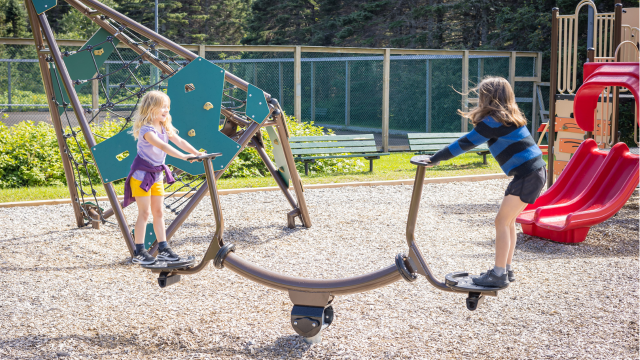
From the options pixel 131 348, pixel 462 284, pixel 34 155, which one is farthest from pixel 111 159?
pixel 34 155

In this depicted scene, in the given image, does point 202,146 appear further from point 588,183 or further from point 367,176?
point 367,176

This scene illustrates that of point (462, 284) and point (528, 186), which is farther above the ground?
point (528, 186)

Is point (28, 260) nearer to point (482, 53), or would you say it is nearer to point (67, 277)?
point (67, 277)

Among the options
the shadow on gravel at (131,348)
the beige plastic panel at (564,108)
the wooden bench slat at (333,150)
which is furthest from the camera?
the wooden bench slat at (333,150)

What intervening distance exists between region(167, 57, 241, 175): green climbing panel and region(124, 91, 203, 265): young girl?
94cm

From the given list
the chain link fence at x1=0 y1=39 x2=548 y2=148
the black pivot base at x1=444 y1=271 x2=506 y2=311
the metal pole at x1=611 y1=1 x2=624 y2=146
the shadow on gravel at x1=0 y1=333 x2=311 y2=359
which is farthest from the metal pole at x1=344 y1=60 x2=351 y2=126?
the black pivot base at x1=444 y1=271 x2=506 y2=311

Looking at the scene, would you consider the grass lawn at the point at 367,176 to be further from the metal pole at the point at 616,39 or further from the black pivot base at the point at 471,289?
the black pivot base at the point at 471,289

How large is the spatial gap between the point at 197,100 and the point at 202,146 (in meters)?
0.36

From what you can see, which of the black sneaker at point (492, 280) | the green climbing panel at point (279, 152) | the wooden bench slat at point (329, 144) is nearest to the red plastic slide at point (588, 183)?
the green climbing panel at point (279, 152)

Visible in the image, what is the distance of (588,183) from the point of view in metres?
6.46

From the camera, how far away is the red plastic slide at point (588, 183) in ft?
18.3

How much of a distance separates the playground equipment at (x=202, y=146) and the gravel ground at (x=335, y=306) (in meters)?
0.35

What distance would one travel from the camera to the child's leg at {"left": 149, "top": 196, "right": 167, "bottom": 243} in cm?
361

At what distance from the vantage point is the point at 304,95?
18.4 meters
